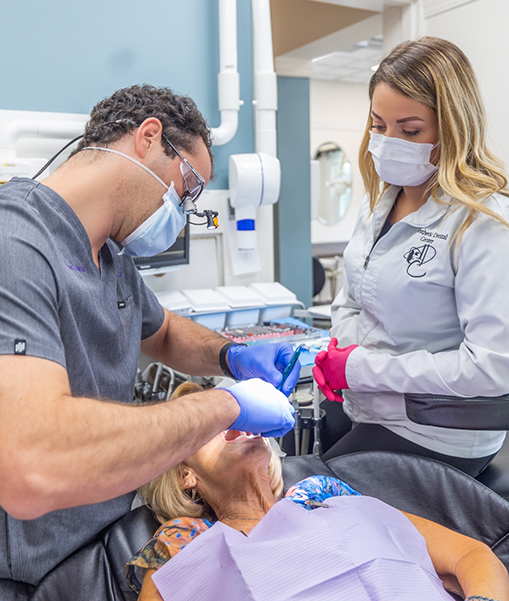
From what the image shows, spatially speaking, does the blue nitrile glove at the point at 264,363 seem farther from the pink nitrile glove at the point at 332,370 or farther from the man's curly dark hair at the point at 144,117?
the man's curly dark hair at the point at 144,117

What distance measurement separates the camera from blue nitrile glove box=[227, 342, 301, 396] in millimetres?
1399

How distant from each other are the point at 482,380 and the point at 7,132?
179 centimetres

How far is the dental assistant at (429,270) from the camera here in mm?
1237

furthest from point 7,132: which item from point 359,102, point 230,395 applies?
point 359,102

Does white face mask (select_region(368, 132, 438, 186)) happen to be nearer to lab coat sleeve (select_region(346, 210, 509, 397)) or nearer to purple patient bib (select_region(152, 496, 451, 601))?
lab coat sleeve (select_region(346, 210, 509, 397))

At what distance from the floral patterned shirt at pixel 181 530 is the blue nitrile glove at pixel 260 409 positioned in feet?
0.53

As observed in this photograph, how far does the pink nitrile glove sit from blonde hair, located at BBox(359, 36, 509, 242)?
43cm

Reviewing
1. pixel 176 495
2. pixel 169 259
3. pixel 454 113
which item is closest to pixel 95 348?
pixel 176 495

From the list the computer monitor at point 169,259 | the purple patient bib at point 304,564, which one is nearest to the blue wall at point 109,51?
the computer monitor at point 169,259

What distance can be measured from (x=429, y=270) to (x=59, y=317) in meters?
0.85

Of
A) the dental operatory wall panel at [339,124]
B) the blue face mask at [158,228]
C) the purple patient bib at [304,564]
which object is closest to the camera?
the purple patient bib at [304,564]

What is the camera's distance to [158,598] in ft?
3.30

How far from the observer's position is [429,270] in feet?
4.33

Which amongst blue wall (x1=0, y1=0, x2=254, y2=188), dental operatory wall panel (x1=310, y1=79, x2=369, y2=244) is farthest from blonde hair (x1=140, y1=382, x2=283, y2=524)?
dental operatory wall panel (x1=310, y1=79, x2=369, y2=244)
